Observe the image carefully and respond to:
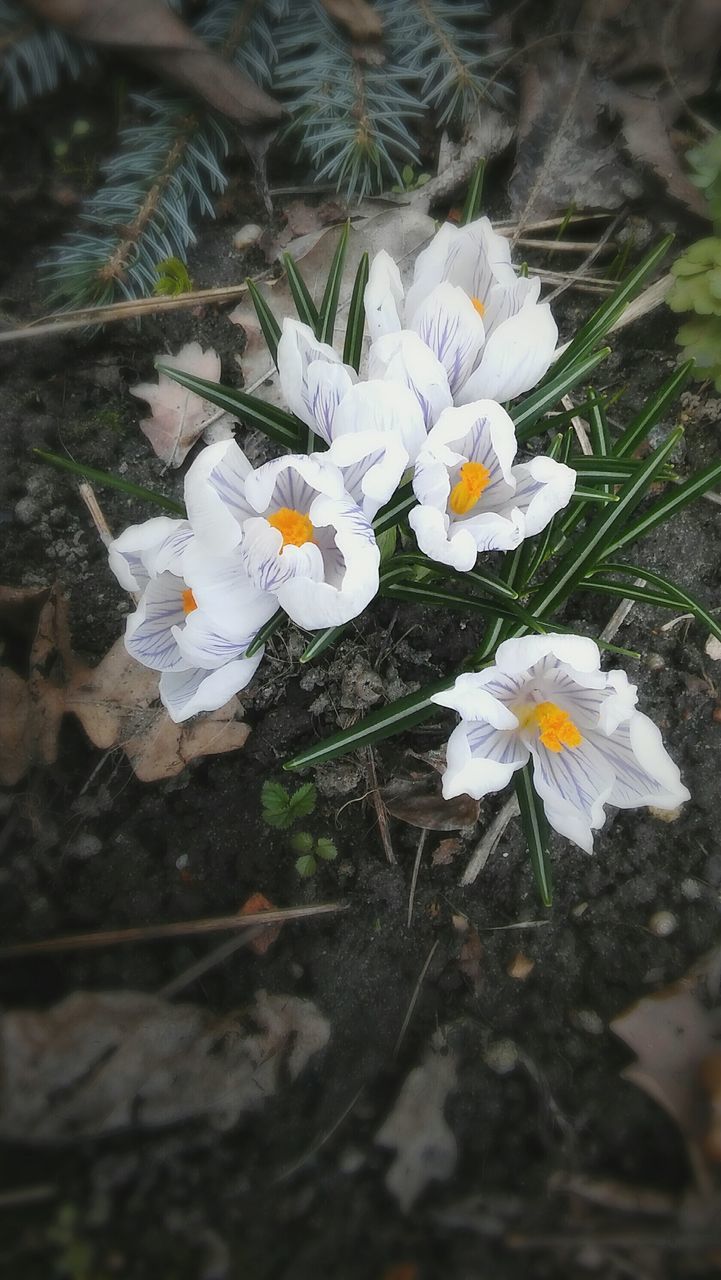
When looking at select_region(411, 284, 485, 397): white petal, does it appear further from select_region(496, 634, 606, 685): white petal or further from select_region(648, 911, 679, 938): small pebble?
select_region(648, 911, 679, 938): small pebble

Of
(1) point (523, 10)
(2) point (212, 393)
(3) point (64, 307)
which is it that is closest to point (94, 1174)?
(2) point (212, 393)

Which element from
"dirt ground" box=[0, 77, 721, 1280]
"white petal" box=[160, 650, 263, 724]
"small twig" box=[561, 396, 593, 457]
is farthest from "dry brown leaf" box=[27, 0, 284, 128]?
"white petal" box=[160, 650, 263, 724]

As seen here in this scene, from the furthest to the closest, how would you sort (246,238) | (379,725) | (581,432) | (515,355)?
(246,238)
(581,432)
(379,725)
(515,355)

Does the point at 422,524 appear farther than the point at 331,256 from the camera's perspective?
No

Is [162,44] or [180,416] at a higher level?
[162,44]

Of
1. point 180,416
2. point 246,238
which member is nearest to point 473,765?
point 180,416

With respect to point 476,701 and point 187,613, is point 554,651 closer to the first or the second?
point 476,701

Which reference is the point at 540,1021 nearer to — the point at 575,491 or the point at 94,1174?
the point at 94,1174
